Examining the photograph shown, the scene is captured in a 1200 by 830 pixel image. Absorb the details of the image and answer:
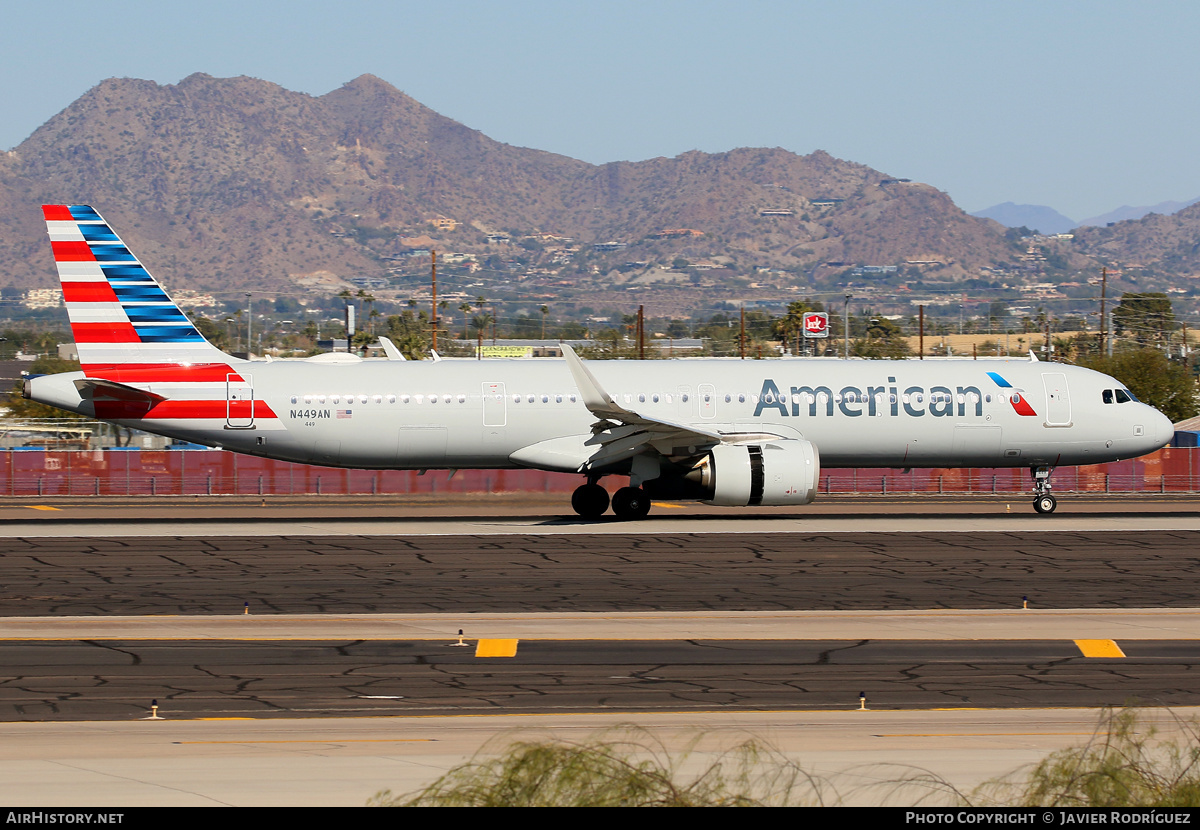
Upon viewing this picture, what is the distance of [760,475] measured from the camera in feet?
95.3

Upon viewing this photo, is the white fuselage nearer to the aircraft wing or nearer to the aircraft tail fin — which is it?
the aircraft wing

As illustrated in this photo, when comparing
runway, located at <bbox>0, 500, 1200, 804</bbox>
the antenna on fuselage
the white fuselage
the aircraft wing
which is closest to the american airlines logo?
the white fuselage

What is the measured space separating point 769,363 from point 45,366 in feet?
257

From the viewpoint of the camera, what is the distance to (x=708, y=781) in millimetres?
10062

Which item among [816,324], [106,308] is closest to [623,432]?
[106,308]

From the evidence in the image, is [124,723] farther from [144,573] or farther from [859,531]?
[859,531]

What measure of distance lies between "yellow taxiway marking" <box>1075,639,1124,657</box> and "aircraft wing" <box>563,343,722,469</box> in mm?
12919

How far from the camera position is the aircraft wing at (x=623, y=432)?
29078 millimetres

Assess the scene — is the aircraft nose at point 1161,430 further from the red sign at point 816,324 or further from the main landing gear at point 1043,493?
the red sign at point 816,324

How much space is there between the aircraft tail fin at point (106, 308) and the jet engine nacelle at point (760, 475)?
510 inches

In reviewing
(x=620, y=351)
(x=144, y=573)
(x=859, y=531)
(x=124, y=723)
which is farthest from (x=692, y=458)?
(x=620, y=351)

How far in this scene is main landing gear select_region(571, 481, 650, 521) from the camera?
3128cm

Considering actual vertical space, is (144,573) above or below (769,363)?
below

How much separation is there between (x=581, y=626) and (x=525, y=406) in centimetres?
1353
